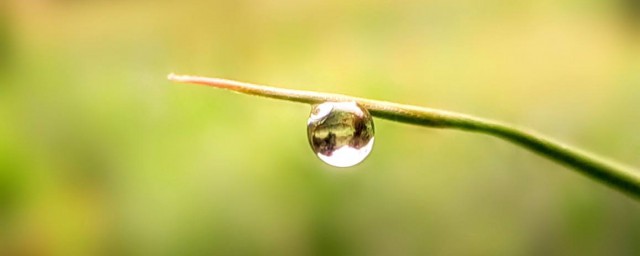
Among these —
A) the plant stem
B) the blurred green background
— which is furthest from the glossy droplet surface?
the blurred green background

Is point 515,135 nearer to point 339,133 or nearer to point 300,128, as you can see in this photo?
point 339,133

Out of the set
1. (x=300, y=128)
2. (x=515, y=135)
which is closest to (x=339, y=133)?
(x=515, y=135)

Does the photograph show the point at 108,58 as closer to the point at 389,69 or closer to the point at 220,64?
the point at 220,64

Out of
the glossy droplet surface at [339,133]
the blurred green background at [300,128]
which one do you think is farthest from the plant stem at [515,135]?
the blurred green background at [300,128]

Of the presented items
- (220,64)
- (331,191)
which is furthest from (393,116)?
(220,64)

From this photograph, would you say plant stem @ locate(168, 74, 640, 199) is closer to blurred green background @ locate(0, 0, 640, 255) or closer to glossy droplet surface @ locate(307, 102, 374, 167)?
glossy droplet surface @ locate(307, 102, 374, 167)

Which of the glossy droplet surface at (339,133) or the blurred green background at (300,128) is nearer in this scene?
the glossy droplet surface at (339,133)

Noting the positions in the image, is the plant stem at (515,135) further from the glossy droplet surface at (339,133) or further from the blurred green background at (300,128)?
the blurred green background at (300,128)
